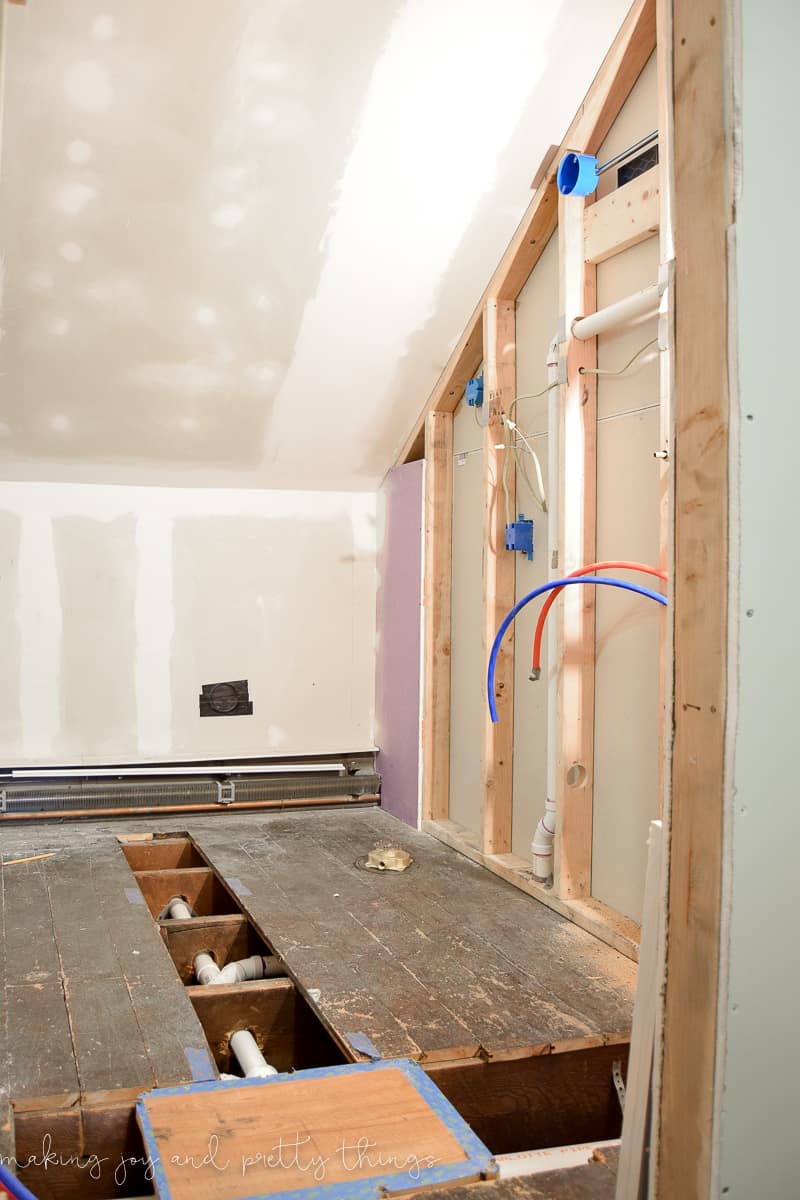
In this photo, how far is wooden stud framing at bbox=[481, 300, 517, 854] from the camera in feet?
11.7

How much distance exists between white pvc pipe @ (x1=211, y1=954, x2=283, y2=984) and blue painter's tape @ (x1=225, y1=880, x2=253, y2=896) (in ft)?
1.44

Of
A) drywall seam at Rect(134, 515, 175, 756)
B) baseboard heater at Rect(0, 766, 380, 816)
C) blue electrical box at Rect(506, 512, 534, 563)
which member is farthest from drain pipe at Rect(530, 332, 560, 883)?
drywall seam at Rect(134, 515, 175, 756)

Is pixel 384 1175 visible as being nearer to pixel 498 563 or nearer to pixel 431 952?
pixel 431 952

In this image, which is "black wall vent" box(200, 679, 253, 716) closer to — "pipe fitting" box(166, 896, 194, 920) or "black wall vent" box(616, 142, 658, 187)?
"pipe fitting" box(166, 896, 194, 920)

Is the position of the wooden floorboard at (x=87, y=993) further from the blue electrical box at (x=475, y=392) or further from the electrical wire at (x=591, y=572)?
the blue electrical box at (x=475, y=392)

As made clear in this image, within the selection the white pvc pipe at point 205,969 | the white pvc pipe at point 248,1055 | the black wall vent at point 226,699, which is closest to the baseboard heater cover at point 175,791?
the black wall vent at point 226,699

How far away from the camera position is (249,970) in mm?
2689

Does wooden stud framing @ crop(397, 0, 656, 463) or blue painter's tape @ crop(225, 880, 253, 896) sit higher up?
wooden stud framing @ crop(397, 0, 656, 463)

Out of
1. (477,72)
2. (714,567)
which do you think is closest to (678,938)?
(714,567)

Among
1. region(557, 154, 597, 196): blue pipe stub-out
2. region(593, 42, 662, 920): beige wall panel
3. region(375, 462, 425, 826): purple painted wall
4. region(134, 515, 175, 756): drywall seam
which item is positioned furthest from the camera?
region(134, 515, 175, 756): drywall seam

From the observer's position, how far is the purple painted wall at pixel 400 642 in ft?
14.3

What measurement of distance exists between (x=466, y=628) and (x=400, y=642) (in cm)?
52

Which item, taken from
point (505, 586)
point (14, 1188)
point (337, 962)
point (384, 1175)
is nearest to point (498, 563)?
point (505, 586)

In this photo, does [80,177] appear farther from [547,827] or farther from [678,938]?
[678,938]
